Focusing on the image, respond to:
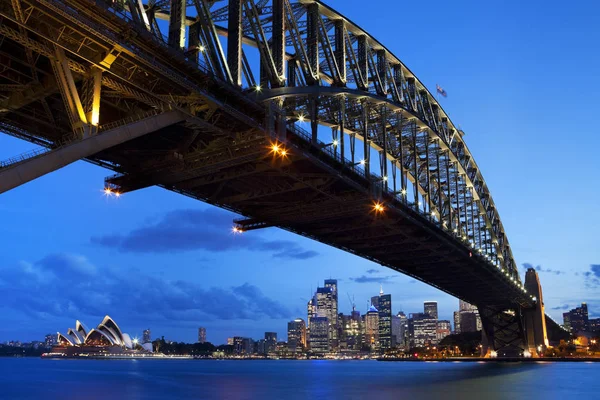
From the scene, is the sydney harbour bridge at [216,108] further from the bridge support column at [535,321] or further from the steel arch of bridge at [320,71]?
the bridge support column at [535,321]

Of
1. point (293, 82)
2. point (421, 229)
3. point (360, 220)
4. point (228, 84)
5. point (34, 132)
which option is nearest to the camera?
point (228, 84)

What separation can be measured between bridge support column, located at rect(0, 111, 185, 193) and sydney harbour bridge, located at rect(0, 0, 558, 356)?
5cm

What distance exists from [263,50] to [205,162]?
7.01 meters

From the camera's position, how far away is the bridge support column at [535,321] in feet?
390

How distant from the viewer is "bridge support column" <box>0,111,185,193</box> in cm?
2017

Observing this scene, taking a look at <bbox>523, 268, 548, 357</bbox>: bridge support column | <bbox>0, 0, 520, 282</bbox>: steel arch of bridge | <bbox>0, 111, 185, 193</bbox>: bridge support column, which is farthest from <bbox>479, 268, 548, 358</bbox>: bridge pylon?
<bbox>0, 111, 185, 193</bbox>: bridge support column

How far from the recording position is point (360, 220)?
50.9 metres

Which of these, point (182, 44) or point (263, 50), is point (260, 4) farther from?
point (182, 44)

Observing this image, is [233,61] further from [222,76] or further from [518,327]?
[518,327]

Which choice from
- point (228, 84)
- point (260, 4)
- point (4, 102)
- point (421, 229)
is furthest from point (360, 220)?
point (4, 102)

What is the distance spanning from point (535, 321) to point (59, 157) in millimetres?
114983

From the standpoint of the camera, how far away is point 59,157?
21.7 meters

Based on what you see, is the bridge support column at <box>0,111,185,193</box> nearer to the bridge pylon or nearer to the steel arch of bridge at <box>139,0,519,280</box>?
the steel arch of bridge at <box>139,0,519,280</box>

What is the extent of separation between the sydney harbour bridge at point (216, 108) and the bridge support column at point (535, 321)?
65.5m
